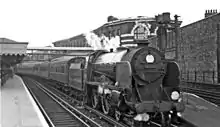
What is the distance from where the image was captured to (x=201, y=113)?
35.5 ft

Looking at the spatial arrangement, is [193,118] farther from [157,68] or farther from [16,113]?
[16,113]

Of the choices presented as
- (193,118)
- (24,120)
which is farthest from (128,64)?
(24,120)

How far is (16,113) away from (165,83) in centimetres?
640

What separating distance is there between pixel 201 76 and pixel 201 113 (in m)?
10.5

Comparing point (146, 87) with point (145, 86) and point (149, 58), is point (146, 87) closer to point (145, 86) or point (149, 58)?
point (145, 86)

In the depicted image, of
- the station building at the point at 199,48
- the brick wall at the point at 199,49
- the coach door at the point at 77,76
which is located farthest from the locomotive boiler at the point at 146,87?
the brick wall at the point at 199,49

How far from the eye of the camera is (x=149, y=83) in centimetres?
861

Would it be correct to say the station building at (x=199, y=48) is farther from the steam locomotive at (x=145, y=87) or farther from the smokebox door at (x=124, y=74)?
the smokebox door at (x=124, y=74)

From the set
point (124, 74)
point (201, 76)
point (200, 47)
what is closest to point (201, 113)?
point (124, 74)

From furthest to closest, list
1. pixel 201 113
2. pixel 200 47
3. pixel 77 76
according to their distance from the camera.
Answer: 1. pixel 200 47
2. pixel 77 76
3. pixel 201 113

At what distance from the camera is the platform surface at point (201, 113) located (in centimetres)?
936

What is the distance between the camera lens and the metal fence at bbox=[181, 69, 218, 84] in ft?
61.1

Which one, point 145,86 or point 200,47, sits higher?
point 200,47

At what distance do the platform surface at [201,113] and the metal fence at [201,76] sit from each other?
553 cm
